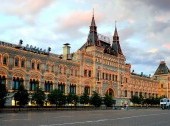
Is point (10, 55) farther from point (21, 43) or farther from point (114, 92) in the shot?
point (114, 92)

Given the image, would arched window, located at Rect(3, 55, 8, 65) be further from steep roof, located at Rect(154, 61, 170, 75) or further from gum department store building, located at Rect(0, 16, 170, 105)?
steep roof, located at Rect(154, 61, 170, 75)

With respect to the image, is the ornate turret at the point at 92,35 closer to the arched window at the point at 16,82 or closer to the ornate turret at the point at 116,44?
the ornate turret at the point at 116,44

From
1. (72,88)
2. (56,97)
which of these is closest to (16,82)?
(56,97)

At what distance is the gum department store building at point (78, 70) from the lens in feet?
221

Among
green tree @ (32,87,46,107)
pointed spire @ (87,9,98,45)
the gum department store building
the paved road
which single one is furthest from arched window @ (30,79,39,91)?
the paved road

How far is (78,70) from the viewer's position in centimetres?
8681

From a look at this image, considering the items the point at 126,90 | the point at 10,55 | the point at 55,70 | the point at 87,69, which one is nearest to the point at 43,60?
the point at 55,70

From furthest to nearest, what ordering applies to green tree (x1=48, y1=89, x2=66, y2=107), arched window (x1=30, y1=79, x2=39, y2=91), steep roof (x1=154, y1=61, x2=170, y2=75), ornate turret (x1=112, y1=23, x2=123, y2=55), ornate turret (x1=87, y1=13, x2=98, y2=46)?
steep roof (x1=154, y1=61, x2=170, y2=75)
ornate turret (x1=112, y1=23, x2=123, y2=55)
ornate turret (x1=87, y1=13, x2=98, y2=46)
arched window (x1=30, y1=79, x2=39, y2=91)
green tree (x1=48, y1=89, x2=66, y2=107)

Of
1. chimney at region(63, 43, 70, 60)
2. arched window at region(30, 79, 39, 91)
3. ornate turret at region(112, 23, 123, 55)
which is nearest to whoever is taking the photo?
arched window at region(30, 79, 39, 91)

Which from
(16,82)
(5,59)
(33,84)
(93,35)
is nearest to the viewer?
(5,59)

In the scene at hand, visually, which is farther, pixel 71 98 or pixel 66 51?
pixel 66 51

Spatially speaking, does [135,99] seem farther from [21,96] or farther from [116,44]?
[21,96]

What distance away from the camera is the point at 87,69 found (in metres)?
89.9

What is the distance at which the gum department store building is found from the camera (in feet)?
221
